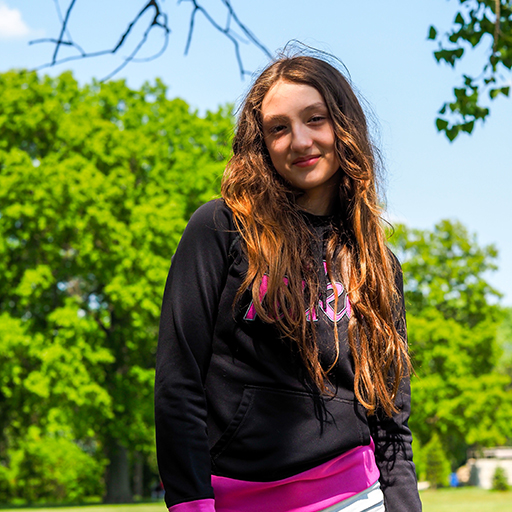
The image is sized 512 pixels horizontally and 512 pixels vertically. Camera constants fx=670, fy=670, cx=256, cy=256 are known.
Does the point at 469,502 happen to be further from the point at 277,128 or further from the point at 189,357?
the point at 189,357

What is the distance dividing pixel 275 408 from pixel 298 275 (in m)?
0.39

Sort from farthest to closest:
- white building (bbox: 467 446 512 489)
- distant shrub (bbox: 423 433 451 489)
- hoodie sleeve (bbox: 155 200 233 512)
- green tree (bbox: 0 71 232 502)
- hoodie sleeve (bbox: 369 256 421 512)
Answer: white building (bbox: 467 446 512 489) < distant shrub (bbox: 423 433 451 489) < green tree (bbox: 0 71 232 502) < hoodie sleeve (bbox: 369 256 421 512) < hoodie sleeve (bbox: 155 200 233 512)

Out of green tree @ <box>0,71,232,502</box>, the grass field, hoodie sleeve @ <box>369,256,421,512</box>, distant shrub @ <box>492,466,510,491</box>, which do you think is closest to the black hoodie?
hoodie sleeve @ <box>369,256,421,512</box>

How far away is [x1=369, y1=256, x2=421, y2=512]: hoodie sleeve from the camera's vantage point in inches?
78.6

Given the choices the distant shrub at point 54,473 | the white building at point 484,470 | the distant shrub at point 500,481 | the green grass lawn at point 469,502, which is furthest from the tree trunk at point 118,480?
the white building at point 484,470

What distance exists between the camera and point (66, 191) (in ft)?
66.3

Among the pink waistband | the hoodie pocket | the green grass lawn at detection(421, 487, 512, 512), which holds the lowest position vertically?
the green grass lawn at detection(421, 487, 512, 512)

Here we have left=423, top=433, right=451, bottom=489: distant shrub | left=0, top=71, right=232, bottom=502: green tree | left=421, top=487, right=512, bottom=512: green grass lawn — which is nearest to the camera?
left=421, top=487, right=512, bottom=512: green grass lawn

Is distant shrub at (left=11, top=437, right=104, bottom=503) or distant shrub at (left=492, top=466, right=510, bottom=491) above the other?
distant shrub at (left=11, top=437, right=104, bottom=503)

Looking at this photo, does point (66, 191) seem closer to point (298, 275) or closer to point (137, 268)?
point (137, 268)

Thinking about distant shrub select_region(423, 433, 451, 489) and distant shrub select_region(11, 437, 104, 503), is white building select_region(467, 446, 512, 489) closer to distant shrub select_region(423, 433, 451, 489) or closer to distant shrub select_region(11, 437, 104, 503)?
distant shrub select_region(423, 433, 451, 489)

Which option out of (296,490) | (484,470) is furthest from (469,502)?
(296,490)

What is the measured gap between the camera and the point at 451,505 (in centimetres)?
2170

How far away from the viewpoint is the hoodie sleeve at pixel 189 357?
5.41 feet
